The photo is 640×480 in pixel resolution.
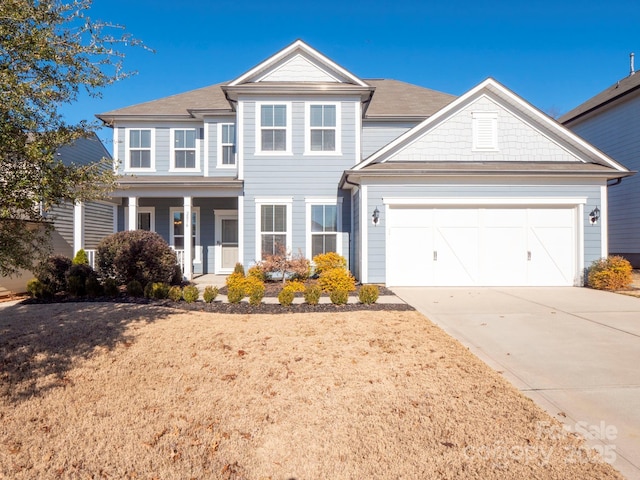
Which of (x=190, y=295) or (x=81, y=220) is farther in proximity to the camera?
(x=81, y=220)

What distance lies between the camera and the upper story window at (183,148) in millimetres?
14031

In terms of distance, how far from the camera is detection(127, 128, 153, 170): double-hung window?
13969 millimetres

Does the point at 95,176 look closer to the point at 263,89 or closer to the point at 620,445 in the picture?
the point at 620,445

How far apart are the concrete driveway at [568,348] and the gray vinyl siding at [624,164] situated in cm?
745

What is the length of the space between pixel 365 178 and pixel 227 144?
5933 millimetres

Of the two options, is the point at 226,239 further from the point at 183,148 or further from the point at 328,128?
the point at 328,128

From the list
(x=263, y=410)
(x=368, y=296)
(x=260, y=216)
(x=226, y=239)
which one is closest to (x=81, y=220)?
(x=226, y=239)

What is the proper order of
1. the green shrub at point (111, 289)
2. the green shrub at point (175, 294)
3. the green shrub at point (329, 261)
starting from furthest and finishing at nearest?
the green shrub at point (329, 261) < the green shrub at point (111, 289) < the green shrub at point (175, 294)

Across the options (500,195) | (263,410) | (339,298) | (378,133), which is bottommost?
(263,410)

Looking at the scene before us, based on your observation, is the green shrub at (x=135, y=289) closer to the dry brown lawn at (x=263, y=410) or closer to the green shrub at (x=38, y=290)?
the green shrub at (x=38, y=290)

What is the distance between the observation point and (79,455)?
9.14ft

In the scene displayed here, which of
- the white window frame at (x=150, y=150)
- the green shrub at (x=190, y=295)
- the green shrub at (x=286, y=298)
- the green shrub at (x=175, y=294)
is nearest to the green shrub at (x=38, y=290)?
the green shrub at (x=175, y=294)

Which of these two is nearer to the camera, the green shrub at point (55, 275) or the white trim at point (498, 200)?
the green shrub at point (55, 275)

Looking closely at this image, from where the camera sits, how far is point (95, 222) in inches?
A: 683
